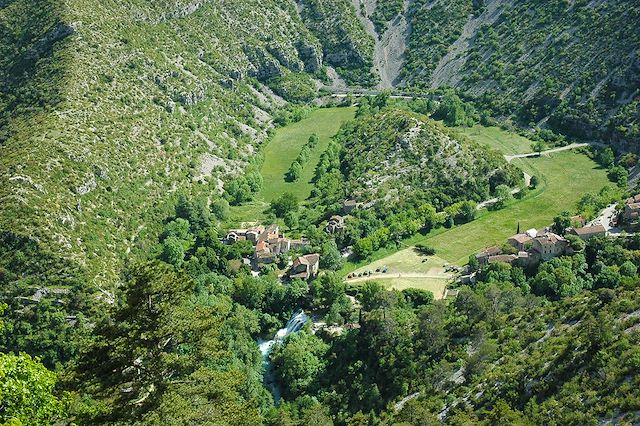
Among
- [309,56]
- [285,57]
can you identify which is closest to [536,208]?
[285,57]

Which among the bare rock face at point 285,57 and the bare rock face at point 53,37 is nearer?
the bare rock face at point 53,37

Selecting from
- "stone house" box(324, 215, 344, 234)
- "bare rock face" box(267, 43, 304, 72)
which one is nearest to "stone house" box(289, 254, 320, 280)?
"stone house" box(324, 215, 344, 234)

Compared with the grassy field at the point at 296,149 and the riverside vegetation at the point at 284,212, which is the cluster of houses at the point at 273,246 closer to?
the riverside vegetation at the point at 284,212

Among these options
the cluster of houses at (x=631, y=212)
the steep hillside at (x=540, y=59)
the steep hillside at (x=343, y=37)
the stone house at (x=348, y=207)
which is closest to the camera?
the cluster of houses at (x=631, y=212)

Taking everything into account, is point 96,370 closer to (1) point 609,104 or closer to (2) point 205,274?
(2) point 205,274

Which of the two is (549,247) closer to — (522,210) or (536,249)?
(536,249)

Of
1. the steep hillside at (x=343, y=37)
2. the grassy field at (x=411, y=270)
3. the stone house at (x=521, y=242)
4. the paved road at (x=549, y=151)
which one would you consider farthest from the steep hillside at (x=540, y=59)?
the grassy field at (x=411, y=270)

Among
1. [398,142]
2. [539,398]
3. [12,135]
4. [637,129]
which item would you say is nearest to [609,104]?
[637,129]
